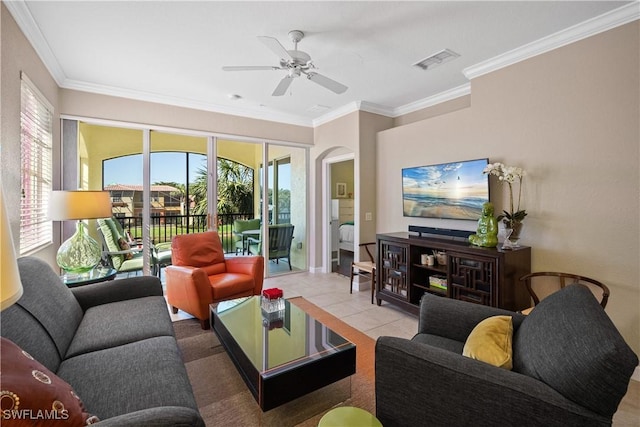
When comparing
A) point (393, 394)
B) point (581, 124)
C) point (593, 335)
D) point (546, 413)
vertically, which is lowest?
point (393, 394)

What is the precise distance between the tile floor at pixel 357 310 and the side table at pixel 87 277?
2.68 feet

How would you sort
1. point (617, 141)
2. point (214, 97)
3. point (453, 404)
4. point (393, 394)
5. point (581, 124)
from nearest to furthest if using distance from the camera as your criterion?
point (453, 404)
point (393, 394)
point (617, 141)
point (581, 124)
point (214, 97)

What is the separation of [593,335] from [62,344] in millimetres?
2523

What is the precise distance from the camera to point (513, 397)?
1099 mm

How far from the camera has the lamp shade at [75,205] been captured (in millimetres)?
2564

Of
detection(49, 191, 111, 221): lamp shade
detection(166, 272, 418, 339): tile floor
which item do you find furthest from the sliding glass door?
detection(49, 191, 111, 221): lamp shade

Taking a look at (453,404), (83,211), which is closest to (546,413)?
(453,404)

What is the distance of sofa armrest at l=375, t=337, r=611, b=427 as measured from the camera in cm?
105

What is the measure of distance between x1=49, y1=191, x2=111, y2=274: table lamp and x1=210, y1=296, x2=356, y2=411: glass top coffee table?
4.70 ft

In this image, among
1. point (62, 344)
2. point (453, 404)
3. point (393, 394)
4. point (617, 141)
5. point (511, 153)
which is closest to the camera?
point (453, 404)

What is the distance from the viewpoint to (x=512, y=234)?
2914 millimetres

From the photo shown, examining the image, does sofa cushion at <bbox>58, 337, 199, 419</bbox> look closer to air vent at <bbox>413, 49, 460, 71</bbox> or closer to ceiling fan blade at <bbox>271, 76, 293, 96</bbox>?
ceiling fan blade at <bbox>271, 76, 293, 96</bbox>

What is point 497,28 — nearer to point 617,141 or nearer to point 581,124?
point 581,124

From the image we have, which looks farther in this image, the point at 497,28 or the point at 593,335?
the point at 497,28
